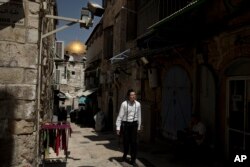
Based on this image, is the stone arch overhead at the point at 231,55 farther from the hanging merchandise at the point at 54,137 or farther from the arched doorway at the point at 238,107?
the hanging merchandise at the point at 54,137

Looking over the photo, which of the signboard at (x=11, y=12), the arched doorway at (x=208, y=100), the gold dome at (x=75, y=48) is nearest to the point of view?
the signboard at (x=11, y=12)

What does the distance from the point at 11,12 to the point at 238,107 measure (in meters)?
5.38

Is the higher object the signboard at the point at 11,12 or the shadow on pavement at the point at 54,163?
the signboard at the point at 11,12

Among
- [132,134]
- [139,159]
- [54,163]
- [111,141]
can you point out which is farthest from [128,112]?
[111,141]

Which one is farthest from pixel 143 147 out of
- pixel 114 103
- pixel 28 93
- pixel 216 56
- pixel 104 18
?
pixel 104 18

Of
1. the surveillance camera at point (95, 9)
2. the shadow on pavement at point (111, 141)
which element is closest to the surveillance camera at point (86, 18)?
the surveillance camera at point (95, 9)

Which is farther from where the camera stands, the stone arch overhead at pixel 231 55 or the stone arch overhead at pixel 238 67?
the stone arch overhead at pixel 238 67

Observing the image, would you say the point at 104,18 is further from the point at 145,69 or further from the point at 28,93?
the point at 28,93

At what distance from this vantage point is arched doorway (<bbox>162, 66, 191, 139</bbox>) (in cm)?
988

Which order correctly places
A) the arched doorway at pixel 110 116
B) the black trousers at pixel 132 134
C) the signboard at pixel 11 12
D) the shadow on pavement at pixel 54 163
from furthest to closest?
the arched doorway at pixel 110 116, the black trousers at pixel 132 134, the shadow on pavement at pixel 54 163, the signboard at pixel 11 12

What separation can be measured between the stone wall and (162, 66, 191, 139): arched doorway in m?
5.46

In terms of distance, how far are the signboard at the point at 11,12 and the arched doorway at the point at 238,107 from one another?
15.9ft

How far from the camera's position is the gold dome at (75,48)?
2359 inches

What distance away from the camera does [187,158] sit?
8.40 m
